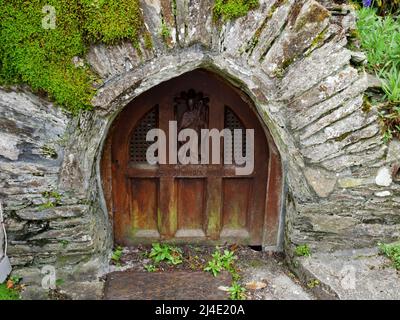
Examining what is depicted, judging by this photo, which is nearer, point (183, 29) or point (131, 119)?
point (183, 29)

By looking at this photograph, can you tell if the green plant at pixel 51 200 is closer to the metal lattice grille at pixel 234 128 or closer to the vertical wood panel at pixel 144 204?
the vertical wood panel at pixel 144 204

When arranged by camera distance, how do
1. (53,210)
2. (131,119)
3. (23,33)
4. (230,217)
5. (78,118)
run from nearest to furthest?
(23,33), (78,118), (53,210), (131,119), (230,217)

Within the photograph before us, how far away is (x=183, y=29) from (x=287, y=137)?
0.87 m

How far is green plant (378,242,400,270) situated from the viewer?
2959 millimetres

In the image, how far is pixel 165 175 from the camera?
326 centimetres

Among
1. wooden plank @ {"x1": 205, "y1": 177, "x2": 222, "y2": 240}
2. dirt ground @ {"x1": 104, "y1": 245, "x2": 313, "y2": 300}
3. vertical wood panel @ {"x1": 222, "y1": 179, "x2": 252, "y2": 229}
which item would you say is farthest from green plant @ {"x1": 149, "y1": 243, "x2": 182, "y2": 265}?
vertical wood panel @ {"x1": 222, "y1": 179, "x2": 252, "y2": 229}

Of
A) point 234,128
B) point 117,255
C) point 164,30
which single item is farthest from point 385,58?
point 117,255

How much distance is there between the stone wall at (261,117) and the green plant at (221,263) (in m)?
0.55

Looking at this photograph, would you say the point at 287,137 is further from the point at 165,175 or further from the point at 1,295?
the point at 1,295

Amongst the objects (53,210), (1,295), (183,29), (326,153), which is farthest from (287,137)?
(1,295)

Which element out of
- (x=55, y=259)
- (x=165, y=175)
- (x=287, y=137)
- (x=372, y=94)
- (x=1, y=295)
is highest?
(x=372, y=94)

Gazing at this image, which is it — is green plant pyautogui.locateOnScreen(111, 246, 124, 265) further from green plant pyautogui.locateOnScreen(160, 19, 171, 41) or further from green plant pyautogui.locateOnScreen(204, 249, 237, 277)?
green plant pyautogui.locateOnScreen(160, 19, 171, 41)

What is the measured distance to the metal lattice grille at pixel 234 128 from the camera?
3.22m

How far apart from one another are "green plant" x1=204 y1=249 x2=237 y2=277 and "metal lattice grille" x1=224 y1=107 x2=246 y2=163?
0.67m
